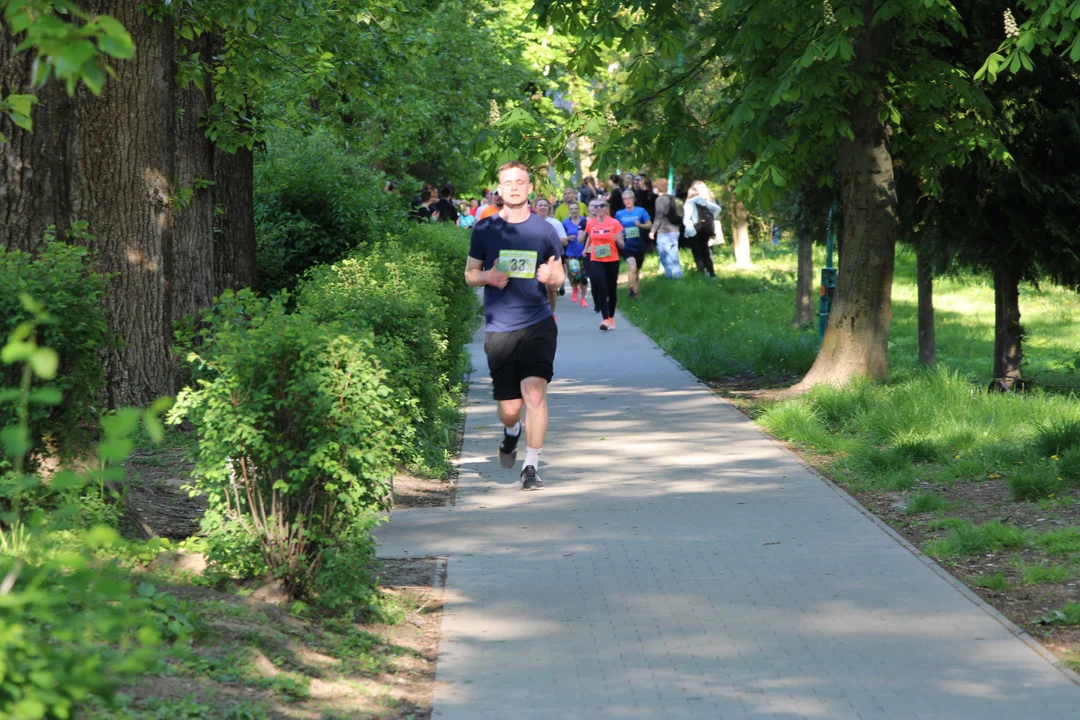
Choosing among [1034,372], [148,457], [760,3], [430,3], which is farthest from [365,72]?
[1034,372]

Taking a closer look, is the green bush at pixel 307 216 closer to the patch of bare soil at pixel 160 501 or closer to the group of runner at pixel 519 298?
the patch of bare soil at pixel 160 501

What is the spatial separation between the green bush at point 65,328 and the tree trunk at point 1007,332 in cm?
1018

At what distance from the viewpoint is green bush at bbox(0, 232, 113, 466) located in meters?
6.02

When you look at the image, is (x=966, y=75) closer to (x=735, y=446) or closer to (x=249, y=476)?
(x=735, y=446)

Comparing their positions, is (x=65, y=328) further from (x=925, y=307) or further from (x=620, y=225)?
(x=620, y=225)

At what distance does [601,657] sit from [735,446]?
543 cm

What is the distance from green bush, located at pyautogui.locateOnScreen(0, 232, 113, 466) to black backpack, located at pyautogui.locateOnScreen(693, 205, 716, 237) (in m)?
23.5

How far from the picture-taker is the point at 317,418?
19.3 ft

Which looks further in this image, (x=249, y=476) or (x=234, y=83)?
(x=234, y=83)

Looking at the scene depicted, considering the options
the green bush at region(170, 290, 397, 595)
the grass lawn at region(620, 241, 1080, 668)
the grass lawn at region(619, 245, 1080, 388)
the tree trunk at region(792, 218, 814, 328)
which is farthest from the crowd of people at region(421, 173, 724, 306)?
the green bush at region(170, 290, 397, 595)

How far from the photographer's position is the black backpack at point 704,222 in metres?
29.2

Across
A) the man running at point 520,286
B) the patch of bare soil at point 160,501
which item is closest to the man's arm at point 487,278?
the man running at point 520,286

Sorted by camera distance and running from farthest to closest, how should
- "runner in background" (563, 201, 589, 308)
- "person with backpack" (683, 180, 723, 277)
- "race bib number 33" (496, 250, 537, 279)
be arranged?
"person with backpack" (683, 180, 723, 277), "runner in background" (563, 201, 589, 308), "race bib number 33" (496, 250, 537, 279)

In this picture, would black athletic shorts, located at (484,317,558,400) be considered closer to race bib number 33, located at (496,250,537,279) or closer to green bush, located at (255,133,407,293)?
race bib number 33, located at (496,250,537,279)
